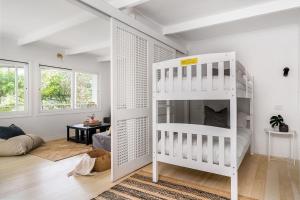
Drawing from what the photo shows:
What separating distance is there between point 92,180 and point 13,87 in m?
3.21

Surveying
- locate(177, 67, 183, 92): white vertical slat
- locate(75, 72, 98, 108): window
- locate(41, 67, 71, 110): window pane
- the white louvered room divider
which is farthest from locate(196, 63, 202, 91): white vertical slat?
locate(75, 72, 98, 108): window

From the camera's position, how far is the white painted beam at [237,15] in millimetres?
2472

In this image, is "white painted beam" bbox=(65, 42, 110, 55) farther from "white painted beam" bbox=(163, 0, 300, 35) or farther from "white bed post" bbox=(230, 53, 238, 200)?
"white bed post" bbox=(230, 53, 238, 200)

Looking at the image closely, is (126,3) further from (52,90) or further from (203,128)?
(52,90)

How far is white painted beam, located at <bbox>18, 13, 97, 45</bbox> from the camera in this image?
9.24 ft

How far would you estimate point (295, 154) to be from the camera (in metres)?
3.11

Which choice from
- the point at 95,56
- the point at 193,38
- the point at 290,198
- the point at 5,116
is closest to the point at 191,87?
the point at 290,198

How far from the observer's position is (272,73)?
328 centimetres

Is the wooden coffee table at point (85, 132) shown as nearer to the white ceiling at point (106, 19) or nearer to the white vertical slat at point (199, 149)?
the white ceiling at point (106, 19)

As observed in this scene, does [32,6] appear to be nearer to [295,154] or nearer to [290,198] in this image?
[290,198]

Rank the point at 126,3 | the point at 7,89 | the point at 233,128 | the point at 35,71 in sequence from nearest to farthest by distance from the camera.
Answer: the point at 233,128
the point at 126,3
the point at 7,89
the point at 35,71

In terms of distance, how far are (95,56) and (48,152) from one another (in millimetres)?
3236

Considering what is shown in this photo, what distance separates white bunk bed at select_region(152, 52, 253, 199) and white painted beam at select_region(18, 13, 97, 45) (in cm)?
149

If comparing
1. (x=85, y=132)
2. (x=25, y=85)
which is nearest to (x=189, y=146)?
(x=85, y=132)
